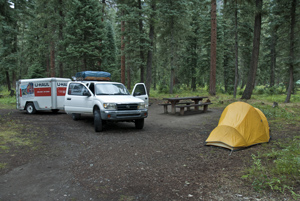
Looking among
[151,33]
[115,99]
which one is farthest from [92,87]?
[151,33]

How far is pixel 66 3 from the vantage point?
64.1 feet

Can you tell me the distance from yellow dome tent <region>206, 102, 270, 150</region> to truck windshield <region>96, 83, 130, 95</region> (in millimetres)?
4898

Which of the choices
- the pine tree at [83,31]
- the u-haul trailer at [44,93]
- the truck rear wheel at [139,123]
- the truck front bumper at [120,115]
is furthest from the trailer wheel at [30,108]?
the truck rear wheel at [139,123]

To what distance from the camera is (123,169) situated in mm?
4910

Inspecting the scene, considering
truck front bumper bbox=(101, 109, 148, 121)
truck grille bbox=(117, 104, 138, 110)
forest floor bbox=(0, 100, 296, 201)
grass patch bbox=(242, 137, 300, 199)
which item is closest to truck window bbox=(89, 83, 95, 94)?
truck front bumper bbox=(101, 109, 148, 121)

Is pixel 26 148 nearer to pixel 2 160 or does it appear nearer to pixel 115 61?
pixel 2 160

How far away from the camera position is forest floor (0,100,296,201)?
3.80 m

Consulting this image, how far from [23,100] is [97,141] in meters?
9.54

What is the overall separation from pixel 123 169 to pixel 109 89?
547 centimetres

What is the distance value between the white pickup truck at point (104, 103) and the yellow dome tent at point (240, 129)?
331cm

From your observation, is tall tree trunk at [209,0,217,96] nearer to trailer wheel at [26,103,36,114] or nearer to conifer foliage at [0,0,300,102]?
conifer foliage at [0,0,300,102]

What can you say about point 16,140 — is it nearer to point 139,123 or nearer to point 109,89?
point 109,89

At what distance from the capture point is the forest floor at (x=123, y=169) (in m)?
3.80

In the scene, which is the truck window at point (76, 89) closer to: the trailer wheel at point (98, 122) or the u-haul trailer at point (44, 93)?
the trailer wheel at point (98, 122)
